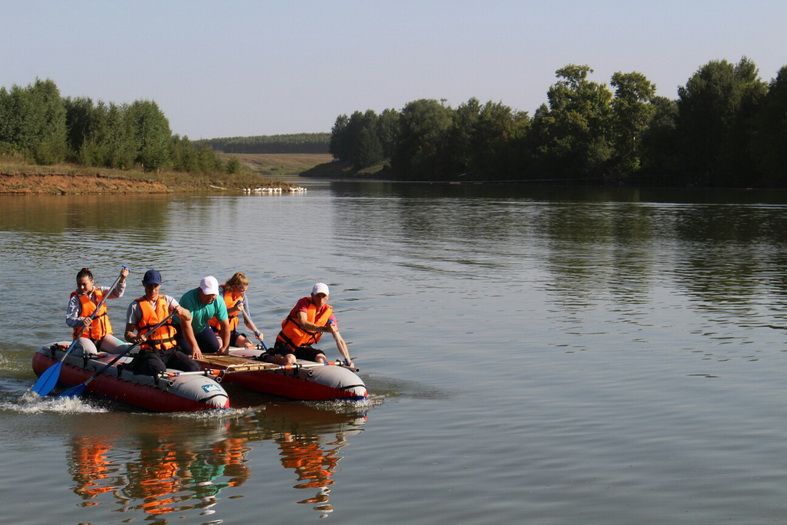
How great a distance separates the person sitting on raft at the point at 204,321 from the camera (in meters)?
14.3

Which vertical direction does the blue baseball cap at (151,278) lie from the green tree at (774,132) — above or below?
below

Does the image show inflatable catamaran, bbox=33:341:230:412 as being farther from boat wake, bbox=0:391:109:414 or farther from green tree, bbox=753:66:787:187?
green tree, bbox=753:66:787:187

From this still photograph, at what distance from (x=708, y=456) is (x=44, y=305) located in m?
16.1

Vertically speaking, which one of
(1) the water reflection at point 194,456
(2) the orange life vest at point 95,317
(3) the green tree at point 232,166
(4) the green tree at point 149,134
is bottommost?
(1) the water reflection at point 194,456

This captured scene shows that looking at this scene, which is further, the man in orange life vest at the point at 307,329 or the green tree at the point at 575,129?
the green tree at the point at 575,129

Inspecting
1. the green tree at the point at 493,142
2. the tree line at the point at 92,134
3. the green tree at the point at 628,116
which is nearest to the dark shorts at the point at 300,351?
the tree line at the point at 92,134

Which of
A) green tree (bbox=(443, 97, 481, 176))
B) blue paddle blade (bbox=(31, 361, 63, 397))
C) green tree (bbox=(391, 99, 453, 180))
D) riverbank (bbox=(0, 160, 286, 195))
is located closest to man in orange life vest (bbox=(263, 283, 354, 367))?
blue paddle blade (bbox=(31, 361, 63, 397))

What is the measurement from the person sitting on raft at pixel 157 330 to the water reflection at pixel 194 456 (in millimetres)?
962

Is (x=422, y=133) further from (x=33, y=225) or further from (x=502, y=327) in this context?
(x=502, y=327)

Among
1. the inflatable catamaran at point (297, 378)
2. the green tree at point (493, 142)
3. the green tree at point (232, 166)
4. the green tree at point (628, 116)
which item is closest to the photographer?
the inflatable catamaran at point (297, 378)

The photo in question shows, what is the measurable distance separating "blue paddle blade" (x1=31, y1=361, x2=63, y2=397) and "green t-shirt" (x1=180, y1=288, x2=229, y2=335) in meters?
1.94

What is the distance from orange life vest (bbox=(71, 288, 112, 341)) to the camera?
15211mm

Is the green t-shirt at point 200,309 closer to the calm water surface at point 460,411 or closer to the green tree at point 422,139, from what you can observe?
the calm water surface at point 460,411

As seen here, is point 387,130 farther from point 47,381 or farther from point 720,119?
point 47,381
